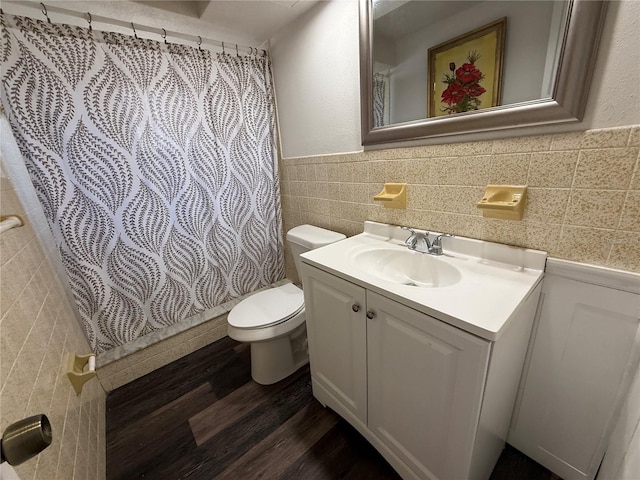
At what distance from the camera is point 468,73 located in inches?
37.5

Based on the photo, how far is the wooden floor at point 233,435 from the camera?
3.59 feet

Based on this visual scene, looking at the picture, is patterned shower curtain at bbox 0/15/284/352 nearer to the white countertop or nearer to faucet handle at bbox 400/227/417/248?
the white countertop

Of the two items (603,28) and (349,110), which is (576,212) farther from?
(349,110)

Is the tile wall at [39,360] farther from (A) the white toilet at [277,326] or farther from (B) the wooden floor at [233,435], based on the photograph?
(A) the white toilet at [277,326]

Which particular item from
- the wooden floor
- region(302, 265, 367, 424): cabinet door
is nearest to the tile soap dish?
region(302, 265, 367, 424): cabinet door

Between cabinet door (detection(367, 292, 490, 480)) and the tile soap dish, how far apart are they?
44cm

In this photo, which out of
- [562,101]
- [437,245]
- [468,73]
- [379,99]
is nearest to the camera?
Result: [562,101]

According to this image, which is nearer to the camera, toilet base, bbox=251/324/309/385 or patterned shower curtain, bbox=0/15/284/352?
patterned shower curtain, bbox=0/15/284/352

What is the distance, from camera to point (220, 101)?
1.64 meters

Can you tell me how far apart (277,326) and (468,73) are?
1.37 metres

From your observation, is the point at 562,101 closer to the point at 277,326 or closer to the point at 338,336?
the point at 338,336

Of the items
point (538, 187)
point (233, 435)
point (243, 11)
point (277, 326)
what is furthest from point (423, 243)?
point (243, 11)

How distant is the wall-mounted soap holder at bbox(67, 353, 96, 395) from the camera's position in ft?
3.17

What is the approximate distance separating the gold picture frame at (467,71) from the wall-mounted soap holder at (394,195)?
0.31m
